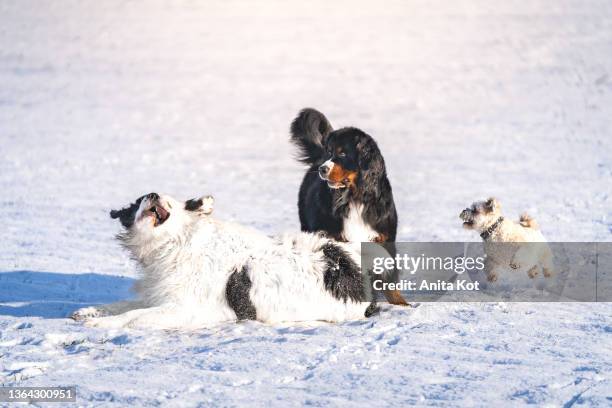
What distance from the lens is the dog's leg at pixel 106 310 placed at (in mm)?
5906

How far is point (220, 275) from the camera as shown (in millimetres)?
5902

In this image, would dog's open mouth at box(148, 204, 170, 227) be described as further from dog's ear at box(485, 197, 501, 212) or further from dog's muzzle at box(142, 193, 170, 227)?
dog's ear at box(485, 197, 501, 212)

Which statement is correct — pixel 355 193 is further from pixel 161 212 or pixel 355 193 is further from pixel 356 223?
pixel 161 212

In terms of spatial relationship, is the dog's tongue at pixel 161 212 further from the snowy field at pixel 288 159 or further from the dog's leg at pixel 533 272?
the dog's leg at pixel 533 272

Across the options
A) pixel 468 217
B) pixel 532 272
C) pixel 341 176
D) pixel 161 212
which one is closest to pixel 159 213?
pixel 161 212

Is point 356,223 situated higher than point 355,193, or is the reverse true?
point 355,193

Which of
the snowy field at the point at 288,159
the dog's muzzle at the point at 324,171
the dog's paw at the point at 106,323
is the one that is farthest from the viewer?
the dog's muzzle at the point at 324,171

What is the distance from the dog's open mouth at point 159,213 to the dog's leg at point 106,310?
1.85ft

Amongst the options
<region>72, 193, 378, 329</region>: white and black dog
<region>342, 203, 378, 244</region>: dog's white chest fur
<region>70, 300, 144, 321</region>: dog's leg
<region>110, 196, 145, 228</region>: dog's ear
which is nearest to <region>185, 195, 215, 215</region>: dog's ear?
<region>72, 193, 378, 329</region>: white and black dog

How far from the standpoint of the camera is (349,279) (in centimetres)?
603

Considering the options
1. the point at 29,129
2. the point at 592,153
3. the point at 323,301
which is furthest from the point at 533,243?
the point at 29,129

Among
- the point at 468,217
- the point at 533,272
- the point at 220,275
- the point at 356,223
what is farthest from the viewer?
the point at 468,217

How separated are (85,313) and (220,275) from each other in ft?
3.01

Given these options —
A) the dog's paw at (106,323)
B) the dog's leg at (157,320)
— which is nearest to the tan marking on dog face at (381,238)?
the dog's leg at (157,320)
